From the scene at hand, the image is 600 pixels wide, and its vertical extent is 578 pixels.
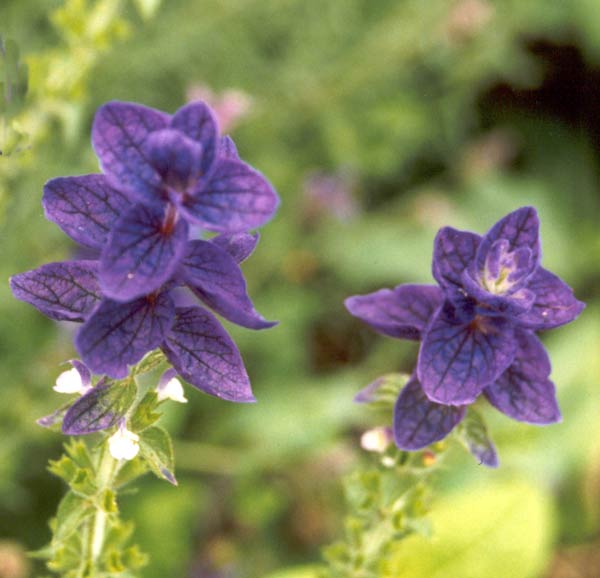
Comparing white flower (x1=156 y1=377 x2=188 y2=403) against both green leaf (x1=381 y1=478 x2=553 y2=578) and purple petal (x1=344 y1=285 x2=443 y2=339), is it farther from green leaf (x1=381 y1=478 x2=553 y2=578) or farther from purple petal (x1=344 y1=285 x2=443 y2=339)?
green leaf (x1=381 y1=478 x2=553 y2=578)

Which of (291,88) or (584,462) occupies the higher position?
(291,88)

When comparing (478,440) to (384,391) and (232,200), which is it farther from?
(232,200)

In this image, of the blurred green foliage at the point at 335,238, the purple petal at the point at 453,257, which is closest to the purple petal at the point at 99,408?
the purple petal at the point at 453,257

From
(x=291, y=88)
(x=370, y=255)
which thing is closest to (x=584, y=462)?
(x=370, y=255)

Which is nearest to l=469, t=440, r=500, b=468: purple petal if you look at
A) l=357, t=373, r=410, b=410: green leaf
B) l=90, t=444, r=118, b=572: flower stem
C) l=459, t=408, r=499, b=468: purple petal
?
l=459, t=408, r=499, b=468: purple petal

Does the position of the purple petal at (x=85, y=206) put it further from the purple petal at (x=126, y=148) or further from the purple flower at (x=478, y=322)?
the purple flower at (x=478, y=322)

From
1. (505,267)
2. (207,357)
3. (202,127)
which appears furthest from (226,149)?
(505,267)

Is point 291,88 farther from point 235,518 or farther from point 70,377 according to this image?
point 70,377
